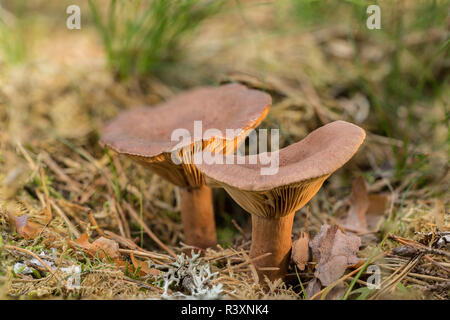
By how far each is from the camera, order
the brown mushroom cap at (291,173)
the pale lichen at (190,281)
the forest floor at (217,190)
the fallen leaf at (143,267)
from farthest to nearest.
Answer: the fallen leaf at (143,267) → the forest floor at (217,190) → the pale lichen at (190,281) → the brown mushroom cap at (291,173)

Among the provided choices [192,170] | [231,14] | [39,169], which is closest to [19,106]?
[39,169]

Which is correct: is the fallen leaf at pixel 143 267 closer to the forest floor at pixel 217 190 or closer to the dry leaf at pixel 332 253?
the forest floor at pixel 217 190

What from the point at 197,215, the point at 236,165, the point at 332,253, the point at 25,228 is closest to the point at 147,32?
the point at 197,215

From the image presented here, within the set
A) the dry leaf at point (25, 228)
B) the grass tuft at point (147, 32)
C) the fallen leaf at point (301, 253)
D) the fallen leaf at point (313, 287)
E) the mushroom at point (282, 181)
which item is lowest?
the fallen leaf at point (313, 287)

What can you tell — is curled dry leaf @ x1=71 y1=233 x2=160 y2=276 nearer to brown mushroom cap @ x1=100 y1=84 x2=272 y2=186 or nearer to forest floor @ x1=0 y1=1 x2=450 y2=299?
forest floor @ x1=0 y1=1 x2=450 y2=299

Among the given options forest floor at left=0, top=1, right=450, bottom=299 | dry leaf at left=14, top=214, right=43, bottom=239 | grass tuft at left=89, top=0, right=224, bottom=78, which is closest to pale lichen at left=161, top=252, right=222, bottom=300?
forest floor at left=0, top=1, right=450, bottom=299

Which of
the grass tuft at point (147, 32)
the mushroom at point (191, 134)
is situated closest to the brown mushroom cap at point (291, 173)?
the mushroom at point (191, 134)
